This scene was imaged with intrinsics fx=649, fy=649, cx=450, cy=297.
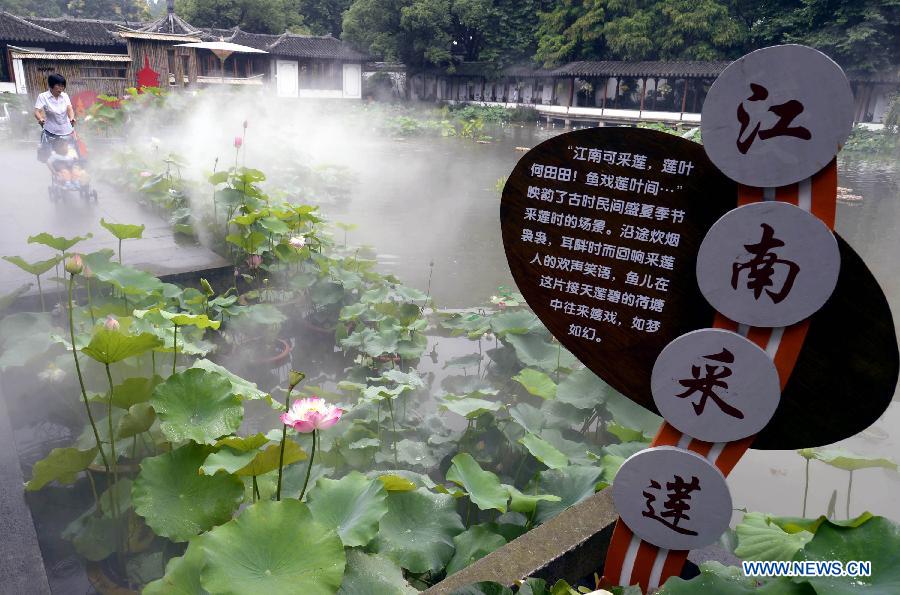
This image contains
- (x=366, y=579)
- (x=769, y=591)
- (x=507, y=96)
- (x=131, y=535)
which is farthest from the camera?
(x=507, y=96)

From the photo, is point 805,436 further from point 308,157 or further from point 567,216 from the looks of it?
point 308,157

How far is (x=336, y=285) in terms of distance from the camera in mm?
4312

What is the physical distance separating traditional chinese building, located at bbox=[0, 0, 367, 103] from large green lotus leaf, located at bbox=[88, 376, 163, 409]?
518 inches

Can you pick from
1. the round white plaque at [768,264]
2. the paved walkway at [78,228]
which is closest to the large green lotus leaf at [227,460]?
the round white plaque at [768,264]

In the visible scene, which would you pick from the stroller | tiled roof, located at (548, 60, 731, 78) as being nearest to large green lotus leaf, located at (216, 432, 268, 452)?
the stroller

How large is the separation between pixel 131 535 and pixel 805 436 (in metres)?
2.04

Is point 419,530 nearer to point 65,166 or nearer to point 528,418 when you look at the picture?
point 528,418

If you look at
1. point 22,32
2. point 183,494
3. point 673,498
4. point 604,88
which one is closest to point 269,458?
point 183,494

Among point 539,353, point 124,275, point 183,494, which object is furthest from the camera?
point 539,353

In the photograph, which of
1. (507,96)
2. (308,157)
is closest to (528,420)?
(308,157)

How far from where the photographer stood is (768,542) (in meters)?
1.66

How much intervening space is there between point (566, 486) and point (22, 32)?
28.9m

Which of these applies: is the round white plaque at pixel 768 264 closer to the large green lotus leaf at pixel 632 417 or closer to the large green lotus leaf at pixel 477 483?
the large green lotus leaf at pixel 477 483

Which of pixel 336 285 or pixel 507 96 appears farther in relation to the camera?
pixel 507 96
